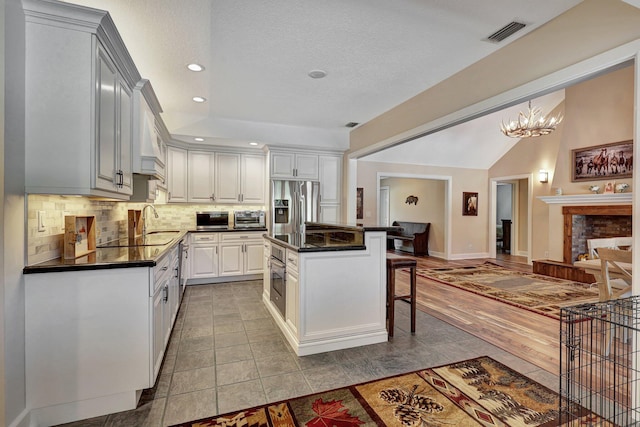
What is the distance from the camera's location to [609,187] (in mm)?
5613

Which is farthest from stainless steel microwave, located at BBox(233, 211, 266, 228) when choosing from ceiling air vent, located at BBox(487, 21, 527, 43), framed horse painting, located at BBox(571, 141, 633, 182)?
framed horse painting, located at BBox(571, 141, 633, 182)

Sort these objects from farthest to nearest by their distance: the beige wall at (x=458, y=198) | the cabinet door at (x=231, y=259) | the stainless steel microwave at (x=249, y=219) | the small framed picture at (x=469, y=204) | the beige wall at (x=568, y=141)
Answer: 1. the small framed picture at (x=469, y=204)
2. the beige wall at (x=458, y=198)
3. the stainless steel microwave at (x=249, y=219)
4. the beige wall at (x=568, y=141)
5. the cabinet door at (x=231, y=259)

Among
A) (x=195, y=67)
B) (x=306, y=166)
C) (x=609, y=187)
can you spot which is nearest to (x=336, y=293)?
(x=195, y=67)

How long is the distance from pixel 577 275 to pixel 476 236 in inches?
107

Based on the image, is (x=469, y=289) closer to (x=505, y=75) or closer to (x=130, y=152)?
(x=505, y=75)

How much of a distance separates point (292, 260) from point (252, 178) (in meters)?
3.20

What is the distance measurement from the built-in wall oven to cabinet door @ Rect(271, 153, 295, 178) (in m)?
2.14

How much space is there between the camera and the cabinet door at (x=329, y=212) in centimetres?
580

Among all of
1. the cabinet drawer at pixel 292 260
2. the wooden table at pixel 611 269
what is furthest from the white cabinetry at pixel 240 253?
the wooden table at pixel 611 269

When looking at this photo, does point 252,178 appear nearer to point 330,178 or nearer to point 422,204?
point 330,178

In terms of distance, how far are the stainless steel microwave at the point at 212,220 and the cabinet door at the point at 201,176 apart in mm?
248

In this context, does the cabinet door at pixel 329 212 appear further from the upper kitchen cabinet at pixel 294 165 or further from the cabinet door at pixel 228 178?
the cabinet door at pixel 228 178

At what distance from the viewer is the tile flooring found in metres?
2.02

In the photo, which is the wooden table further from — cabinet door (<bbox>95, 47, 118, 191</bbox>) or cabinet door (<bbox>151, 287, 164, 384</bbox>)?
cabinet door (<bbox>95, 47, 118, 191</bbox>)
